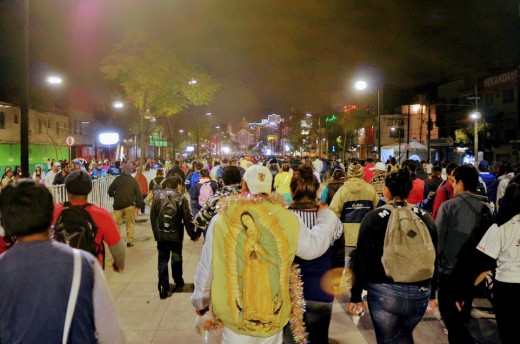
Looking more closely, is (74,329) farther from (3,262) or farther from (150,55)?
(150,55)

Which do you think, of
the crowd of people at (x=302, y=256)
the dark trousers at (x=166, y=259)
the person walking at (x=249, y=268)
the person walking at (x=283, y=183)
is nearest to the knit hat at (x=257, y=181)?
the crowd of people at (x=302, y=256)

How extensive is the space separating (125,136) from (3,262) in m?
56.9

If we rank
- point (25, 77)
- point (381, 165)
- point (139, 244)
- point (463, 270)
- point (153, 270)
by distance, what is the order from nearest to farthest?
point (463, 270), point (25, 77), point (153, 270), point (381, 165), point (139, 244)

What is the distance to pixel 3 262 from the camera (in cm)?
224

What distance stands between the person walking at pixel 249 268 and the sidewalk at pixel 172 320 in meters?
2.63

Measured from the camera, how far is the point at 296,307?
3.46 meters

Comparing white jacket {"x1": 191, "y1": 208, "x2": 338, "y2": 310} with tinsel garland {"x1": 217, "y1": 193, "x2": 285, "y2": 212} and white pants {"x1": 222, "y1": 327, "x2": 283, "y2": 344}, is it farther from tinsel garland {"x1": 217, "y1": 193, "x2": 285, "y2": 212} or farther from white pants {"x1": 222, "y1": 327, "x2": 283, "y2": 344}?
white pants {"x1": 222, "y1": 327, "x2": 283, "y2": 344}

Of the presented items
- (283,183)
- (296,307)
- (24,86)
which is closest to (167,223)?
(24,86)

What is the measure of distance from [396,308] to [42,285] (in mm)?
2641

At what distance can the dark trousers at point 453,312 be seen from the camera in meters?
4.61

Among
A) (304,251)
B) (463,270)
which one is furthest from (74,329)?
(463,270)

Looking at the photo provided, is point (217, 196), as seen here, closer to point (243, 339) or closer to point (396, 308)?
point (396, 308)

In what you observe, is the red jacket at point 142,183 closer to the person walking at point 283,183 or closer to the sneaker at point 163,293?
the person walking at point 283,183

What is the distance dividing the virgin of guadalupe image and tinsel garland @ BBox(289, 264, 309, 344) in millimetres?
525
